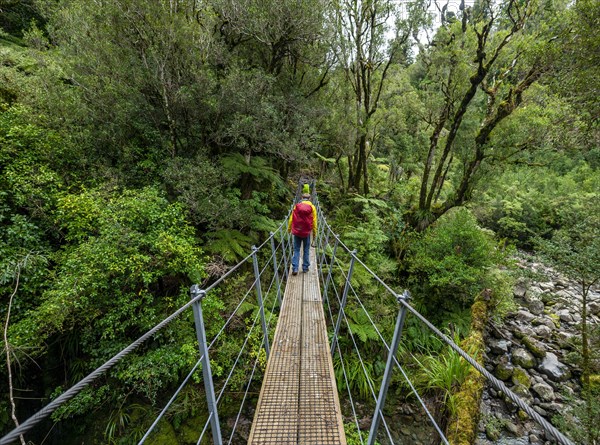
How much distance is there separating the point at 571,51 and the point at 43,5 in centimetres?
1368

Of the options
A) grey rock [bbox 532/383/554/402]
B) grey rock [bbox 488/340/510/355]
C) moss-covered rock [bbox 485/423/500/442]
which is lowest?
moss-covered rock [bbox 485/423/500/442]

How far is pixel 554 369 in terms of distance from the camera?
6133 mm

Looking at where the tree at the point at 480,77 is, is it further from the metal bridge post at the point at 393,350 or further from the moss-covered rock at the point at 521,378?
the metal bridge post at the point at 393,350

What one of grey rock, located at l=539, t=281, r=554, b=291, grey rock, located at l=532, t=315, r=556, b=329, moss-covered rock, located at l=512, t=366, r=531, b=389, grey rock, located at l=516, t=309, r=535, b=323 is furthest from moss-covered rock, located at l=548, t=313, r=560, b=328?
moss-covered rock, located at l=512, t=366, r=531, b=389

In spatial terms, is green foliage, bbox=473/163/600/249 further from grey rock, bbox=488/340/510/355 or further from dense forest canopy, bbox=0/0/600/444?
grey rock, bbox=488/340/510/355

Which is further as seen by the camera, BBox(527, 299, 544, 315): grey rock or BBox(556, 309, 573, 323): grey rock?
BBox(527, 299, 544, 315): grey rock

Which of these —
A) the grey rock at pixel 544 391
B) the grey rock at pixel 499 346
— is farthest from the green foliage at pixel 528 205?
the grey rock at pixel 544 391

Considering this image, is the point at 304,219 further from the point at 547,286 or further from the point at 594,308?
the point at 547,286

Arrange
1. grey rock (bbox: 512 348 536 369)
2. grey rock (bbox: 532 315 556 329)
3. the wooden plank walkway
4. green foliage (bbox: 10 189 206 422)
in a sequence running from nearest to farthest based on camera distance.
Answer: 1. the wooden plank walkway
2. green foliage (bbox: 10 189 206 422)
3. grey rock (bbox: 512 348 536 369)
4. grey rock (bbox: 532 315 556 329)

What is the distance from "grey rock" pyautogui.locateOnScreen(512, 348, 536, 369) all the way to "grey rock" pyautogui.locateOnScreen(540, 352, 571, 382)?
0.55 feet

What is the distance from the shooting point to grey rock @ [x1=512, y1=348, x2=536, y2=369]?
630cm

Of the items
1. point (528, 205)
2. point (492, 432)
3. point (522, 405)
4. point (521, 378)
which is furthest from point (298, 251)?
point (528, 205)

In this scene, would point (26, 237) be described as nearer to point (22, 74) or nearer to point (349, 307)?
point (22, 74)

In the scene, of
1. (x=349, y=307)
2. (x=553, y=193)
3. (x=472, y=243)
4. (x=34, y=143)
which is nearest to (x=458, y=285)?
(x=472, y=243)
